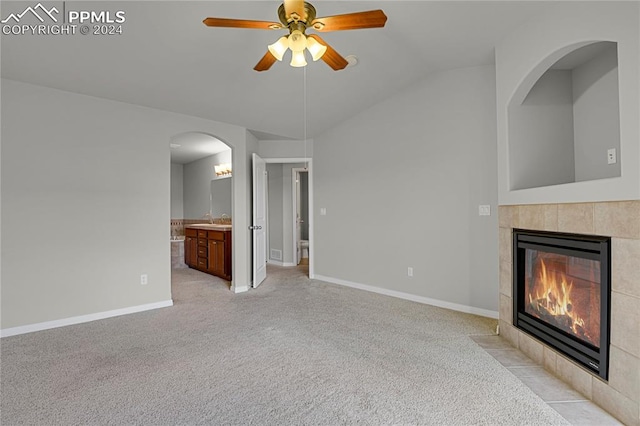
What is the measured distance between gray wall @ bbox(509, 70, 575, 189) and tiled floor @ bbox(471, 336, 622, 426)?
1.36 meters

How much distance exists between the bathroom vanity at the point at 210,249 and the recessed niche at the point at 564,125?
427cm

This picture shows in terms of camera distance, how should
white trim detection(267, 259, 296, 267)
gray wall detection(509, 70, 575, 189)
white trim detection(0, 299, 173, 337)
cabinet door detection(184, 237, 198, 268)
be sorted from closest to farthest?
gray wall detection(509, 70, 575, 189) → white trim detection(0, 299, 173, 337) → cabinet door detection(184, 237, 198, 268) → white trim detection(267, 259, 296, 267)

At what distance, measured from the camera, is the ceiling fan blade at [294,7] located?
1936 millimetres

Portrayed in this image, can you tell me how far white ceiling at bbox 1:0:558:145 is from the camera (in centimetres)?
250

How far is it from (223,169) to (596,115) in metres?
5.97

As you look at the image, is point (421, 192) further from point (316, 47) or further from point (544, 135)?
point (316, 47)

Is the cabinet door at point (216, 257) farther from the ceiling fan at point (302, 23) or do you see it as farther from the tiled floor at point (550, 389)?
the tiled floor at point (550, 389)

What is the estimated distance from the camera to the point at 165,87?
3.39 m

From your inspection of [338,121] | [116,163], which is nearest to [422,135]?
[338,121]

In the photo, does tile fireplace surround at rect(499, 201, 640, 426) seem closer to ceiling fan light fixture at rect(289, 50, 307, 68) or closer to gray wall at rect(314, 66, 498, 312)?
gray wall at rect(314, 66, 498, 312)

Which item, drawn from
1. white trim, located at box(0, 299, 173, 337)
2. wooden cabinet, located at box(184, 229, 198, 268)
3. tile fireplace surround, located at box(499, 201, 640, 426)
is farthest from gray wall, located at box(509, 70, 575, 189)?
wooden cabinet, located at box(184, 229, 198, 268)

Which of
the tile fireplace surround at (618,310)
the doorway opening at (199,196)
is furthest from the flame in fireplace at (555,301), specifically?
the doorway opening at (199,196)

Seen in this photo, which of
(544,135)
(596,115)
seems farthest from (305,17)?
(596,115)

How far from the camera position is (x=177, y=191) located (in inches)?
320
